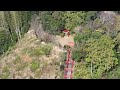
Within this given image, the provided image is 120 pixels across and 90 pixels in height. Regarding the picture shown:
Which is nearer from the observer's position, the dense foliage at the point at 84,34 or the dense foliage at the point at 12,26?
the dense foliage at the point at 84,34

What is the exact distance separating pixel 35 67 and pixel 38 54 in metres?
0.49

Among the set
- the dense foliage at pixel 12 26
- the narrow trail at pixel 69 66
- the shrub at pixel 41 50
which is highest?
the dense foliage at pixel 12 26

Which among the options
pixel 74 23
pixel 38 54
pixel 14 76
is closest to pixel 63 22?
pixel 74 23

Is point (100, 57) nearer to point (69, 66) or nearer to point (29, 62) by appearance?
point (69, 66)

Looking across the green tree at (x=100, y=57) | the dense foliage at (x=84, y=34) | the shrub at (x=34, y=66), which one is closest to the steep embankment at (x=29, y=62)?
the shrub at (x=34, y=66)

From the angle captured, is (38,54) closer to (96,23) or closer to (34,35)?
(34,35)

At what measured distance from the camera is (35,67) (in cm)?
989

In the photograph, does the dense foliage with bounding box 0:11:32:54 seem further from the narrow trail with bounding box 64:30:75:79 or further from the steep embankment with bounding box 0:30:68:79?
the narrow trail with bounding box 64:30:75:79

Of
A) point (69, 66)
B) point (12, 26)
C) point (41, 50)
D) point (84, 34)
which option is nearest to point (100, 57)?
point (69, 66)

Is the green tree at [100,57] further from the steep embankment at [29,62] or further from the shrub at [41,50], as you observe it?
the shrub at [41,50]

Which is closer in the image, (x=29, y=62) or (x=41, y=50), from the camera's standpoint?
(x=29, y=62)

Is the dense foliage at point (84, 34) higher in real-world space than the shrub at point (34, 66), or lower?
higher

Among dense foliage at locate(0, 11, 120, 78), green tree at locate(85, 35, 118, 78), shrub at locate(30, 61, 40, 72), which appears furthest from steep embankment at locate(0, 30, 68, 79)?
green tree at locate(85, 35, 118, 78)

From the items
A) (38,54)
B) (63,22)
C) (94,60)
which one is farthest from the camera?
(63,22)
